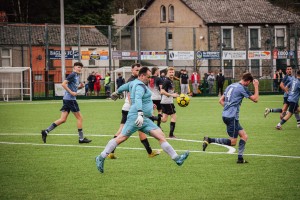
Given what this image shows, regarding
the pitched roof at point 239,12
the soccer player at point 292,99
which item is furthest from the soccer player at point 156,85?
the pitched roof at point 239,12

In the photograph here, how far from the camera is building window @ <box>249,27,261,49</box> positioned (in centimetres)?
6581

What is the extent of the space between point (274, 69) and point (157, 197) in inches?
1891

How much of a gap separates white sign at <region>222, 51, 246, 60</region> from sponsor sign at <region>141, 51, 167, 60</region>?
557cm

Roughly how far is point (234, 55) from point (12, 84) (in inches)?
760

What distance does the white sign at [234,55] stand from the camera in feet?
177

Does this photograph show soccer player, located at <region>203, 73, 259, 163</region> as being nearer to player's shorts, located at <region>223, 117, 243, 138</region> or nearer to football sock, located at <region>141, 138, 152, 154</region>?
player's shorts, located at <region>223, 117, 243, 138</region>

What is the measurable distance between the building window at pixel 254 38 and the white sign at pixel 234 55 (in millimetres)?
10789

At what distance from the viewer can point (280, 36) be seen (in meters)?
67.3

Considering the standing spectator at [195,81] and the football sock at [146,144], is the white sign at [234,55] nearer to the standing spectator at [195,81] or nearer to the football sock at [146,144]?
the standing spectator at [195,81]

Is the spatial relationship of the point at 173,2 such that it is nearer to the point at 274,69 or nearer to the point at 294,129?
the point at 274,69

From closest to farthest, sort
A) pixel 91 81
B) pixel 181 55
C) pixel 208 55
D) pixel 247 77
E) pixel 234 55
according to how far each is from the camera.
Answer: pixel 247 77
pixel 91 81
pixel 181 55
pixel 208 55
pixel 234 55

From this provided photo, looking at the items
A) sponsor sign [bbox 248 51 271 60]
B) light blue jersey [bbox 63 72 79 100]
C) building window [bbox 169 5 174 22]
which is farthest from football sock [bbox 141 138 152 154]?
building window [bbox 169 5 174 22]

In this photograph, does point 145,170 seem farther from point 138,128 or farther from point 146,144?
point 146,144

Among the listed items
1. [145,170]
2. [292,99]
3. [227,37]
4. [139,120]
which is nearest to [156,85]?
[292,99]
